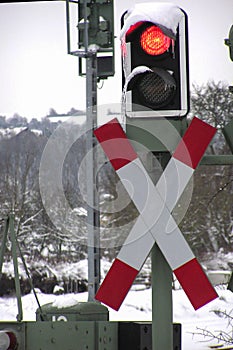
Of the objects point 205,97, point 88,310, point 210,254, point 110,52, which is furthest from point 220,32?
point 88,310

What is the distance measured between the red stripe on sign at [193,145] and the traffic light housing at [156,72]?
0.28 feet

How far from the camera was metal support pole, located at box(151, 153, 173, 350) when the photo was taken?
534cm

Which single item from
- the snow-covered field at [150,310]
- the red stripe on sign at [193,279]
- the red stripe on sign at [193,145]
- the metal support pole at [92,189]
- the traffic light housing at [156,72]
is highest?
the traffic light housing at [156,72]

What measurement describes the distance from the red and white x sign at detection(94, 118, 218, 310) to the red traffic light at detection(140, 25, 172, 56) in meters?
0.38

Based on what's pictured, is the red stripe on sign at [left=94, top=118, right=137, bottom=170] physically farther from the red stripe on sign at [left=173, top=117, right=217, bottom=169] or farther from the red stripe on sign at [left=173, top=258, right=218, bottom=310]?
the red stripe on sign at [left=173, top=258, right=218, bottom=310]

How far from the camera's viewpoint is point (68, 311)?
703 centimetres

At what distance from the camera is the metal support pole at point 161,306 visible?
534 cm

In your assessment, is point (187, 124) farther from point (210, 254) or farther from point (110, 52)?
point (210, 254)

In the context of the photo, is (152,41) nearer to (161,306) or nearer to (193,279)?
(193,279)

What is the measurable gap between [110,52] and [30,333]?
7.06 meters

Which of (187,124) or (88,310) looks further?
(88,310)

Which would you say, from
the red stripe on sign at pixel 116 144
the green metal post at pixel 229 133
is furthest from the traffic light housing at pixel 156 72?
the green metal post at pixel 229 133

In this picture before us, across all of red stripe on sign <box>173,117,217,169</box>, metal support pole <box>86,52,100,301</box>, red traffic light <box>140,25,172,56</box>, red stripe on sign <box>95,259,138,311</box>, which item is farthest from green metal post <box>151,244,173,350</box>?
metal support pole <box>86,52,100,301</box>

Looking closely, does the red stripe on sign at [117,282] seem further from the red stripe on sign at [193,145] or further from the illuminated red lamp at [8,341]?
the illuminated red lamp at [8,341]
